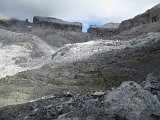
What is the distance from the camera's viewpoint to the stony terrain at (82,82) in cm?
1223

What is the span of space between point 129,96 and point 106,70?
14782mm

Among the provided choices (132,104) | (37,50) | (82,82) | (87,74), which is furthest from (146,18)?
(132,104)

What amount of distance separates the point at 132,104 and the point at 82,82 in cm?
1265

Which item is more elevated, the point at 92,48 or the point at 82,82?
the point at 92,48

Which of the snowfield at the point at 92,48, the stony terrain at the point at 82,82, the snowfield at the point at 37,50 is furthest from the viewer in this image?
the snowfield at the point at 37,50

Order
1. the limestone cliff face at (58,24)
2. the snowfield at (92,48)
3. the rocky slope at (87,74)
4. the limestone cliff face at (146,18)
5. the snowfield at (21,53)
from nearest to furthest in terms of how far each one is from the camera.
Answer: the rocky slope at (87,74) < the snowfield at (92,48) < the snowfield at (21,53) < the limestone cliff face at (146,18) < the limestone cliff face at (58,24)

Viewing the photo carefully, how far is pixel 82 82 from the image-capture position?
80.6 ft

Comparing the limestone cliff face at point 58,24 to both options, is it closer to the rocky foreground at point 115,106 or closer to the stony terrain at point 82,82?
the stony terrain at point 82,82

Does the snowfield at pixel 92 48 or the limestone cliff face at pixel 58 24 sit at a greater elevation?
the limestone cliff face at pixel 58 24

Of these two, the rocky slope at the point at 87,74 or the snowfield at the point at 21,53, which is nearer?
the rocky slope at the point at 87,74

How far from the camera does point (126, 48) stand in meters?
33.4

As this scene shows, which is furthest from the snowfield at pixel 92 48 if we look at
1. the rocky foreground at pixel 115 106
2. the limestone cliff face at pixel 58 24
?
the limestone cliff face at pixel 58 24

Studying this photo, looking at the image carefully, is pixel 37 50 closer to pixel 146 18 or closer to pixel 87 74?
pixel 146 18

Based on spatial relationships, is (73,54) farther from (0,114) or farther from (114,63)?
(0,114)
